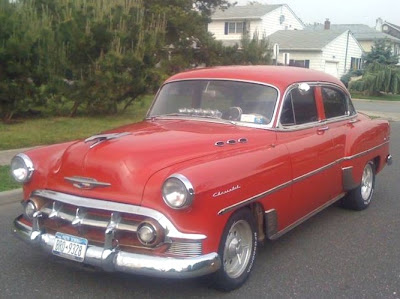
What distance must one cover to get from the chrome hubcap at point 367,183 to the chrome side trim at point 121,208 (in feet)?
11.6

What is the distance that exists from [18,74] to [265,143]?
8472mm

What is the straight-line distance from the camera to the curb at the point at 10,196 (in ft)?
20.7

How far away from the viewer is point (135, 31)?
1330 cm

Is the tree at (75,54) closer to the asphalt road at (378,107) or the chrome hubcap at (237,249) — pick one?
the chrome hubcap at (237,249)

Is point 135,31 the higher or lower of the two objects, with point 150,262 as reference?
higher

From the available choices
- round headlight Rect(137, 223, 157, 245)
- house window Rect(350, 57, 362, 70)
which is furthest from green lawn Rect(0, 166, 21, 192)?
house window Rect(350, 57, 362, 70)

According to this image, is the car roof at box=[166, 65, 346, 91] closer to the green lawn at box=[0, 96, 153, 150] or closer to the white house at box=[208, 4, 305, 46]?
the green lawn at box=[0, 96, 153, 150]

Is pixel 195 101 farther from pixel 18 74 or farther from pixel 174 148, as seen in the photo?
pixel 18 74

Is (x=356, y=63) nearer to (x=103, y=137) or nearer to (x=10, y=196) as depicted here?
(x=10, y=196)

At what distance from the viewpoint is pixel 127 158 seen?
12.3 feet

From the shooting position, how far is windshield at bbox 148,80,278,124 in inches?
189

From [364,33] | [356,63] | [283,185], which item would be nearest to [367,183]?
[283,185]

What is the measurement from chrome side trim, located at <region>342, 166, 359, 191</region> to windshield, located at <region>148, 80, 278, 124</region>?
137 centimetres

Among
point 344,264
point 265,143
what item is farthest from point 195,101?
point 344,264
